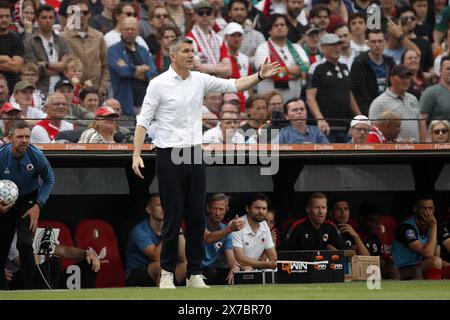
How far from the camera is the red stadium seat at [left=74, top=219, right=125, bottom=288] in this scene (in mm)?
12617

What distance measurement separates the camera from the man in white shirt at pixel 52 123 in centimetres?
1260

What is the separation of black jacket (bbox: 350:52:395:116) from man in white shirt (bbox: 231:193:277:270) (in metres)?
2.44

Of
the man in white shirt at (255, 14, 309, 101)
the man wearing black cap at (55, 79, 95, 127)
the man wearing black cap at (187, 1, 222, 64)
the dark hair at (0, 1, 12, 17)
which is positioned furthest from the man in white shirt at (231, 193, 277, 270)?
the dark hair at (0, 1, 12, 17)

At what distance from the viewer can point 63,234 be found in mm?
12547

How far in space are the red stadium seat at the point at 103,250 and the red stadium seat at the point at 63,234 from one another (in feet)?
0.36

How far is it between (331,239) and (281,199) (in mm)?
982

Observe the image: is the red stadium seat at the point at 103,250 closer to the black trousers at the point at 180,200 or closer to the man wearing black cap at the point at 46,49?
the man wearing black cap at the point at 46,49

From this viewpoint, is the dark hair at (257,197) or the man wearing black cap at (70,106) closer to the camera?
the dark hair at (257,197)

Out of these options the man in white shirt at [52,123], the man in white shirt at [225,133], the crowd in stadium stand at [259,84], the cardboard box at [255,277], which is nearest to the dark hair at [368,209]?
the crowd in stadium stand at [259,84]

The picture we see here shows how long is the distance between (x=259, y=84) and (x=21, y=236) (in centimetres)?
511

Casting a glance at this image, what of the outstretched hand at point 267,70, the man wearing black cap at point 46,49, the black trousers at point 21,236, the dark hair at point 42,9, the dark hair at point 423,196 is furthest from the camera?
the dark hair at point 42,9

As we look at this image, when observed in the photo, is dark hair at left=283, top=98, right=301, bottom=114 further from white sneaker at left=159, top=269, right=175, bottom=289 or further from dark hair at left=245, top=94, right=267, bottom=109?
white sneaker at left=159, top=269, right=175, bottom=289
